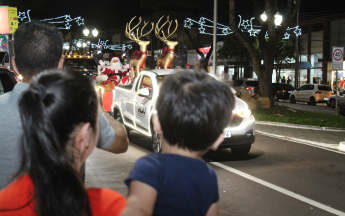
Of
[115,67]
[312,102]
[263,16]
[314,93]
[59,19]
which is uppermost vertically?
[59,19]

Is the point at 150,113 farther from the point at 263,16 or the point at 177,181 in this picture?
the point at 263,16

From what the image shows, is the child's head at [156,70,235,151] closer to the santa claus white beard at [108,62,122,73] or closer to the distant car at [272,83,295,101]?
the santa claus white beard at [108,62,122,73]

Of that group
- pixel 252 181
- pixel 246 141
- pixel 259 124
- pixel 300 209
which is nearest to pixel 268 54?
pixel 259 124

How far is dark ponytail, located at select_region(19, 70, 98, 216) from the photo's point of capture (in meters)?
1.25

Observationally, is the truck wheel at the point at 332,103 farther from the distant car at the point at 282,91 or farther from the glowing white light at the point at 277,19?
the glowing white light at the point at 277,19

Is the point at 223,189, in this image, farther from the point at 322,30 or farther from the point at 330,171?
the point at 322,30

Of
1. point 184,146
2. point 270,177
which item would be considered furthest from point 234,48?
point 184,146

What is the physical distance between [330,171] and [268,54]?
12546 millimetres

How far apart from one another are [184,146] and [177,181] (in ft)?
0.50

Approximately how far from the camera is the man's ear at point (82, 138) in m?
1.36

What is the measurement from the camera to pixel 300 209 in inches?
211

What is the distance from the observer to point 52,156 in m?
1.26

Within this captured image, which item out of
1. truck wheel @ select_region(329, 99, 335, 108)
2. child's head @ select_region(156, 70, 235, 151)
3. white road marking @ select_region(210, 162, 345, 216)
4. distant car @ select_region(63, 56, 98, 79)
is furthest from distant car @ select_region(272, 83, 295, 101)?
child's head @ select_region(156, 70, 235, 151)

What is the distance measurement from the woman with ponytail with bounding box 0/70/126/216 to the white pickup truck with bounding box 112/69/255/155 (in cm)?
623
